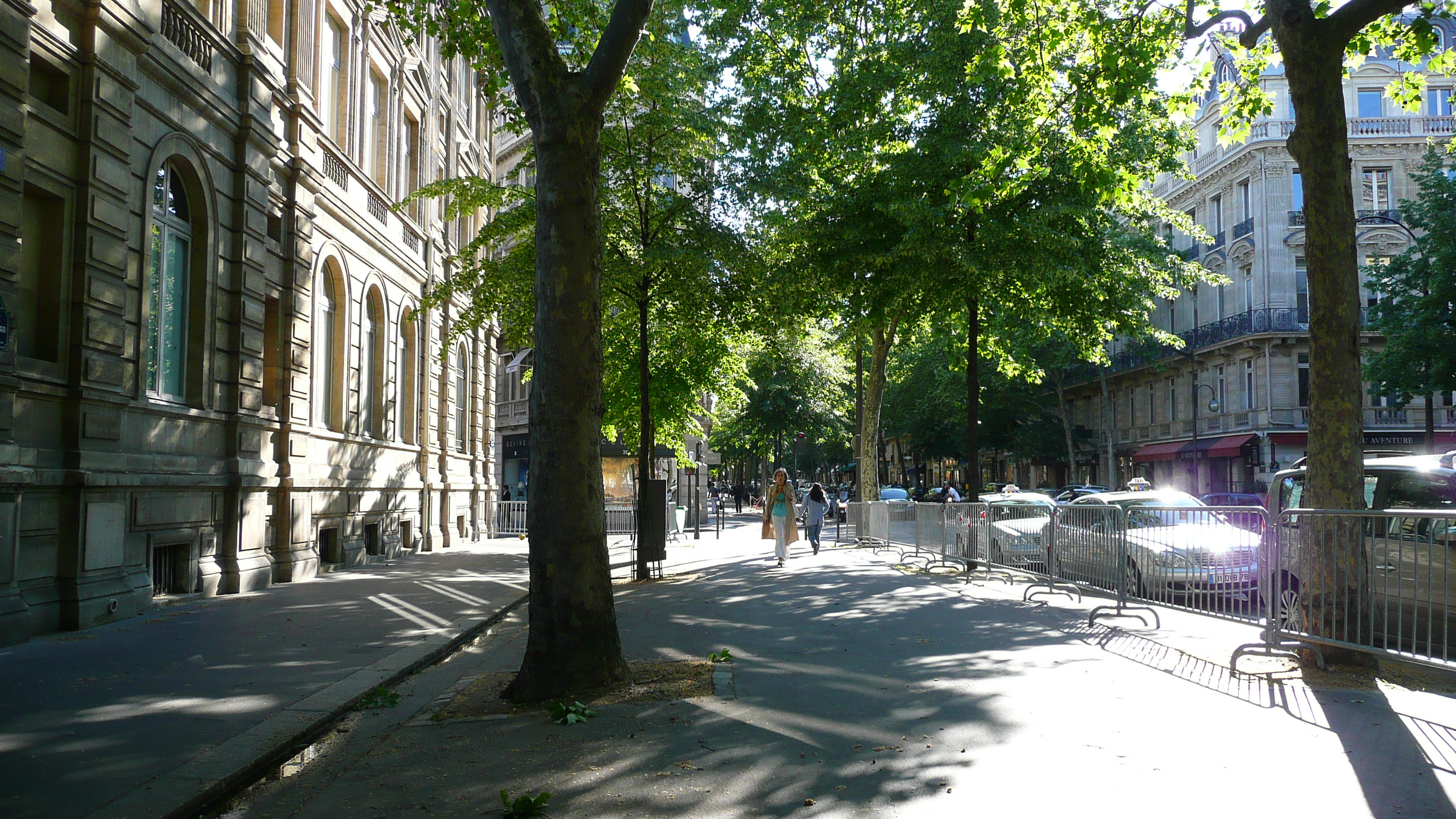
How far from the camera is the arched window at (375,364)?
2048 centimetres

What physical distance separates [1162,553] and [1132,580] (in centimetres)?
111

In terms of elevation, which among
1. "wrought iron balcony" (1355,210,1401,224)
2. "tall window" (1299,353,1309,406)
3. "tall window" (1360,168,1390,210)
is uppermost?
"tall window" (1360,168,1390,210)

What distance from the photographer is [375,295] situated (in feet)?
67.8

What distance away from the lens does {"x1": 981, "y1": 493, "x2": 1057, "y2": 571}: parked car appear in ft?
44.3

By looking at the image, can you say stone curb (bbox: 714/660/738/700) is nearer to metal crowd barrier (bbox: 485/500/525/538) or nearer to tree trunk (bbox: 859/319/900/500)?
tree trunk (bbox: 859/319/900/500)

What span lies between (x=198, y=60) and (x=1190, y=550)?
1287cm

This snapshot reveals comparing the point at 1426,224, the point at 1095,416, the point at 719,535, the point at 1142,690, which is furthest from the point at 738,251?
the point at 1095,416

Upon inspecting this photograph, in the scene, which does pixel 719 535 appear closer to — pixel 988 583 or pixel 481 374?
pixel 481 374

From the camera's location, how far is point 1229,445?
139ft

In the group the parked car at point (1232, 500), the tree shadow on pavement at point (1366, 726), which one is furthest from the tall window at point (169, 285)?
the parked car at point (1232, 500)

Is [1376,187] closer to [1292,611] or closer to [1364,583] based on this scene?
[1292,611]

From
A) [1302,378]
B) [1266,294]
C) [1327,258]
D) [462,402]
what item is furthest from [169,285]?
[1302,378]

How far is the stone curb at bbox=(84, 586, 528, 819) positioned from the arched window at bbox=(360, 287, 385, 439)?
12771 mm

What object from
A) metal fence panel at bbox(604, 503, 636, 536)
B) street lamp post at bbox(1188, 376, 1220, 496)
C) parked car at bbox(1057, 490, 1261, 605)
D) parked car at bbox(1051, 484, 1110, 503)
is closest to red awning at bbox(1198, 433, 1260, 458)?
street lamp post at bbox(1188, 376, 1220, 496)
